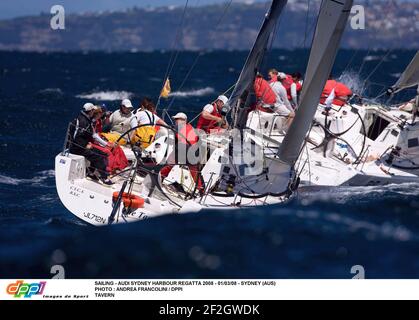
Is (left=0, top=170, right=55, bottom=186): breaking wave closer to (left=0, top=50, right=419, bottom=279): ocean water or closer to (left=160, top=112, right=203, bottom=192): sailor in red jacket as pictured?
(left=0, top=50, right=419, bottom=279): ocean water

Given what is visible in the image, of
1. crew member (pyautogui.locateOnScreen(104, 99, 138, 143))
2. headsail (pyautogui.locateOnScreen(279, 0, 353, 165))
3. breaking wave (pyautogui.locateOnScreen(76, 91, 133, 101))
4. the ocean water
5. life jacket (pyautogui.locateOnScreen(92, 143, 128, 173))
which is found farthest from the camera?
breaking wave (pyautogui.locateOnScreen(76, 91, 133, 101))

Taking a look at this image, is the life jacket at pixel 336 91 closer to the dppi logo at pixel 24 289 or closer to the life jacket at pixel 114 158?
the life jacket at pixel 114 158

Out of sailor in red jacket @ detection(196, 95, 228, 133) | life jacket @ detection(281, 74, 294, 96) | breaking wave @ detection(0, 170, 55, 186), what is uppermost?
sailor in red jacket @ detection(196, 95, 228, 133)

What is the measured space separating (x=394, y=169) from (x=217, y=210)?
496 centimetres

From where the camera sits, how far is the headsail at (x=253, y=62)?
12875 mm

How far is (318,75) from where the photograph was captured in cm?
1121

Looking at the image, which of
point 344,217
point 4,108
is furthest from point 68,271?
point 4,108

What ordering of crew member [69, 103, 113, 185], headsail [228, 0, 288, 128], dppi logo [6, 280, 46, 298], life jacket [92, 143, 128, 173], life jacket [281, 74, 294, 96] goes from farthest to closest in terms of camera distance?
life jacket [281, 74, 294, 96], headsail [228, 0, 288, 128], life jacket [92, 143, 128, 173], crew member [69, 103, 113, 185], dppi logo [6, 280, 46, 298]

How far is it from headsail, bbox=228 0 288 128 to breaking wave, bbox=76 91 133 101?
21774mm

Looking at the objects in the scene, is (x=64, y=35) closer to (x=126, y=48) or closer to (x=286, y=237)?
(x=126, y=48)

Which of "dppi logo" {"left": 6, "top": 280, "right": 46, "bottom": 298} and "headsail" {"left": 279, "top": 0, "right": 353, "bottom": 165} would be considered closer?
"dppi logo" {"left": 6, "top": 280, "right": 46, "bottom": 298}

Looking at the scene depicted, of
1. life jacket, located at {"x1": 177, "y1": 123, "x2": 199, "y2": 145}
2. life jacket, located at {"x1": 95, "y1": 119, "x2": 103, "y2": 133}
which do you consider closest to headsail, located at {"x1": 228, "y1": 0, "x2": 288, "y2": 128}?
life jacket, located at {"x1": 177, "y1": 123, "x2": 199, "y2": 145}

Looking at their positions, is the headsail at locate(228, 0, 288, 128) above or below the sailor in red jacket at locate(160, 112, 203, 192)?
above

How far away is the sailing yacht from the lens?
10.6 m
